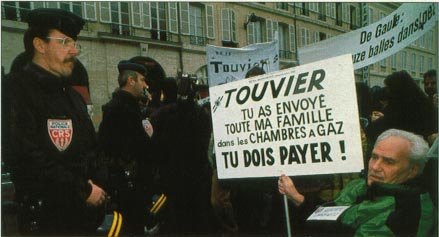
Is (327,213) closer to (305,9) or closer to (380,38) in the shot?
(380,38)

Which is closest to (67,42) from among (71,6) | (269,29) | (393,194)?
(71,6)

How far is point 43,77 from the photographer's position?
3.19 meters

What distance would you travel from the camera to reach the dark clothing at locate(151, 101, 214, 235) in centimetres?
371

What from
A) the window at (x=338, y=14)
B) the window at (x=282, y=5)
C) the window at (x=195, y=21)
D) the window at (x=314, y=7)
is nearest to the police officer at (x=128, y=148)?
the window at (x=195, y=21)

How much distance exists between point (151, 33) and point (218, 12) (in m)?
0.49

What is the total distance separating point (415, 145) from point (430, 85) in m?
0.56

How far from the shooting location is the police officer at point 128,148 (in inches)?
135

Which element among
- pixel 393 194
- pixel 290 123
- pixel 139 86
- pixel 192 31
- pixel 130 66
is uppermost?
pixel 192 31

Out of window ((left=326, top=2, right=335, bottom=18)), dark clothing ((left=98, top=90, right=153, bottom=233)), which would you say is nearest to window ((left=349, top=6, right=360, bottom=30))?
window ((left=326, top=2, right=335, bottom=18))

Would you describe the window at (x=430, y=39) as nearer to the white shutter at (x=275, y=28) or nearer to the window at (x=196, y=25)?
the white shutter at (x=275, y=28)

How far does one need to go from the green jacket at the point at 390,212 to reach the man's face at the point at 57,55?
6.75 ft

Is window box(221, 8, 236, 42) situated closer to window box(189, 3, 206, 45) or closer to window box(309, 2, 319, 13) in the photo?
window box(189, 3, 206, 45)

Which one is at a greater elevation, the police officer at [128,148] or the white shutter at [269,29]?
the white shutter at [269,29]

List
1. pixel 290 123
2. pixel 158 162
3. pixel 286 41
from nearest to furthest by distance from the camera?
pixel 290 123
pixel 286 41
pixel 158 162
